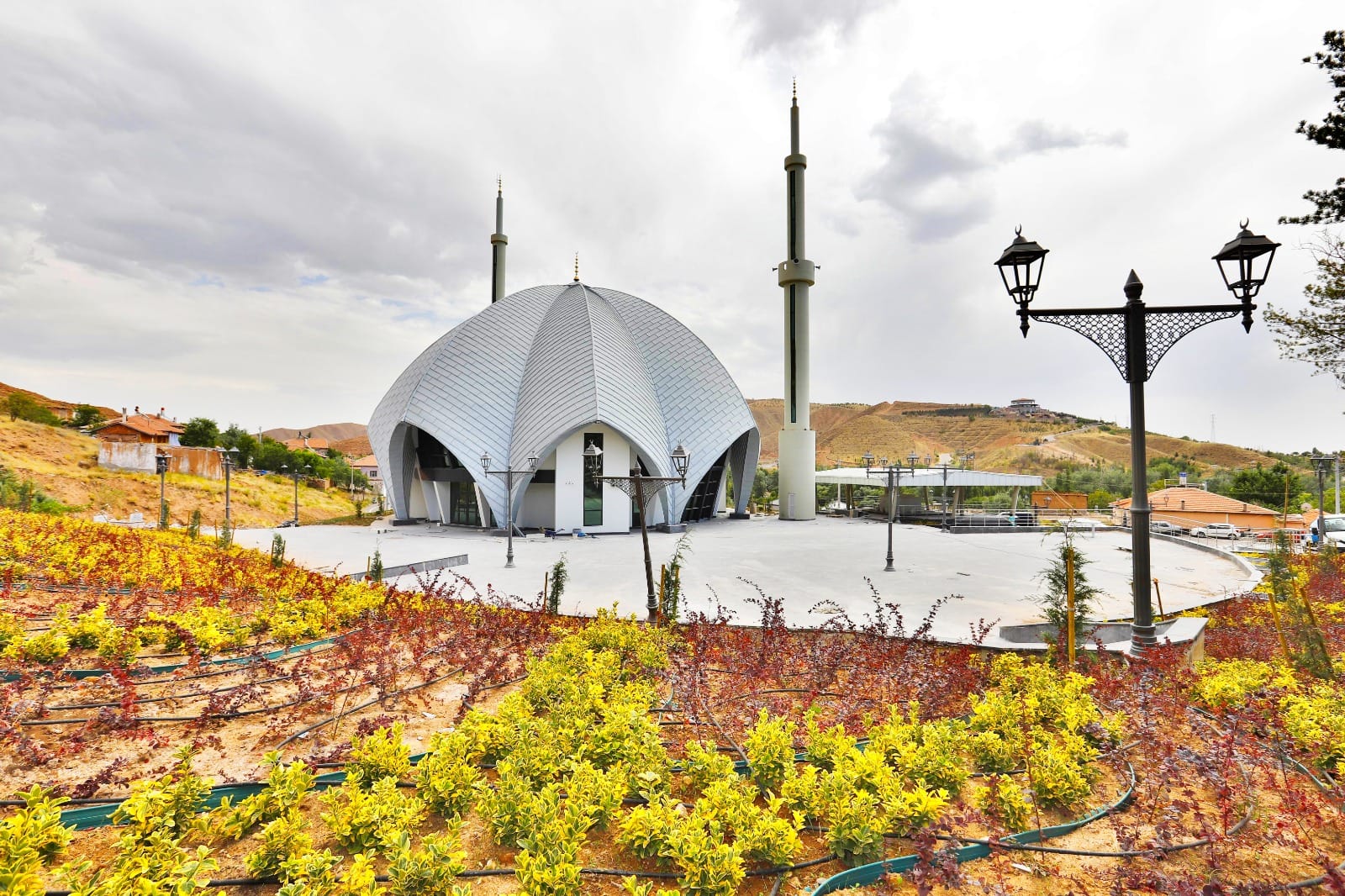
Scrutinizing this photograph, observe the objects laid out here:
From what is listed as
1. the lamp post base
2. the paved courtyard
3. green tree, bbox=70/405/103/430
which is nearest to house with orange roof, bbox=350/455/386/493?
green tree, bbox=70/405/103/430

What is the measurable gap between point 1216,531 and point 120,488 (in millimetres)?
53384

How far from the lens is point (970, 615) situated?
983 centimetres

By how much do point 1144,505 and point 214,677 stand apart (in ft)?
29.0

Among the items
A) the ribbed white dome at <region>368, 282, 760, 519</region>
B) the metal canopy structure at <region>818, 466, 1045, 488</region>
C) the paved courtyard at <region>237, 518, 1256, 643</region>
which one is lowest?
the paved courtyard at <region>237, 518, 1256, 643</region>

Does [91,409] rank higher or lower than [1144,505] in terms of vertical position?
higher

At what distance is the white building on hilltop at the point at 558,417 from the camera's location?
25.0 m

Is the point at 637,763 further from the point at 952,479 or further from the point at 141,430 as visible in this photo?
the point at 141,430

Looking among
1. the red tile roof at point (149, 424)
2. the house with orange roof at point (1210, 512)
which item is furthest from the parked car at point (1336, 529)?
the red tile roof at point (149, 424)

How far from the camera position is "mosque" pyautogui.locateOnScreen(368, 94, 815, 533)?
82.0 ft

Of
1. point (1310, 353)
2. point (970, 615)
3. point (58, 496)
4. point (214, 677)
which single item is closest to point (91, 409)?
point (58, 496)

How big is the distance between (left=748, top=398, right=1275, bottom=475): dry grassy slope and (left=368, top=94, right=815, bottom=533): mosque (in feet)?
166

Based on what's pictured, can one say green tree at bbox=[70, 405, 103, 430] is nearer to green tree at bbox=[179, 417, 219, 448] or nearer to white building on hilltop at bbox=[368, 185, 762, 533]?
green tree at bbox=[179, 417, 219, 448]

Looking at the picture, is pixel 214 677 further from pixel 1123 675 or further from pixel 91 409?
pixel 91 409

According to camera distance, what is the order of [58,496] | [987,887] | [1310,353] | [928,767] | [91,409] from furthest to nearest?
[91,409], [58,496], [1310,353], [928,767], [987,887]
